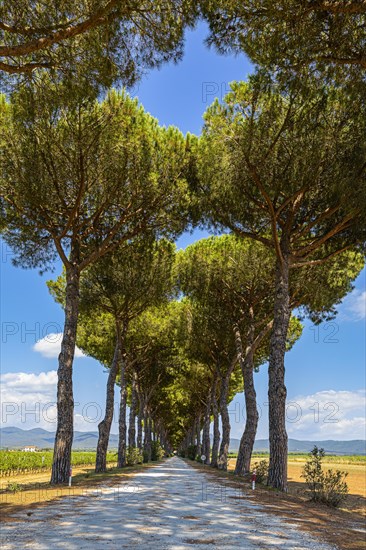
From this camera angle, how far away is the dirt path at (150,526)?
5246mm

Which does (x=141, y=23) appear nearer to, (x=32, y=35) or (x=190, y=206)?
(x=32, y=35)

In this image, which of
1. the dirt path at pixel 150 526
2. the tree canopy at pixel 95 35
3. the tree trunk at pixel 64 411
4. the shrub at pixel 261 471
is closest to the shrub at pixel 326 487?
the shrub at pixel 261 471

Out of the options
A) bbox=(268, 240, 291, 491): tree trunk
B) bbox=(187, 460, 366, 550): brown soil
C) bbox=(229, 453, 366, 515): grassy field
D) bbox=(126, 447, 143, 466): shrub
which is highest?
bbox=(268, 240, 291, 491): tree trunk

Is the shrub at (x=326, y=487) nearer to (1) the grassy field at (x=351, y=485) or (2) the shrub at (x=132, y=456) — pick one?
(1) the grassy field at (x=351, y=485)

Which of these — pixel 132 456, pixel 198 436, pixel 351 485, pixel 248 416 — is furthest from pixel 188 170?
pixel 198 436

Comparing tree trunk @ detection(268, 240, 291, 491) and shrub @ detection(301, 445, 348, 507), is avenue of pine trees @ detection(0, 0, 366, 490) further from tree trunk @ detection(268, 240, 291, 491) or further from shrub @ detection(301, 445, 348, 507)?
shrub @ detection(301, 445, 348, 507)

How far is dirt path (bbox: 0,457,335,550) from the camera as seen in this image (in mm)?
5246

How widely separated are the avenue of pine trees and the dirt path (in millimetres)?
5010

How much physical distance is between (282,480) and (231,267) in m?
9.63

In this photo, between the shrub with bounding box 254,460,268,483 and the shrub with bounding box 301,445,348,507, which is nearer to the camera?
the shrub with bounding box 301,445,348,507

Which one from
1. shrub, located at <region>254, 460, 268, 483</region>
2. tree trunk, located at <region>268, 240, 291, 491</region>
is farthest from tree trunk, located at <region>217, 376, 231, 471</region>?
tree trunk, located at <region>268, 240, 291, 491</region>

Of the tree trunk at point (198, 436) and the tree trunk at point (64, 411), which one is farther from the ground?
the tree trunk at point (64, 411)

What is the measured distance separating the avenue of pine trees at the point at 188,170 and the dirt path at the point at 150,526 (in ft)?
16.4

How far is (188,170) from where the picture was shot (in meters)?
16.3
